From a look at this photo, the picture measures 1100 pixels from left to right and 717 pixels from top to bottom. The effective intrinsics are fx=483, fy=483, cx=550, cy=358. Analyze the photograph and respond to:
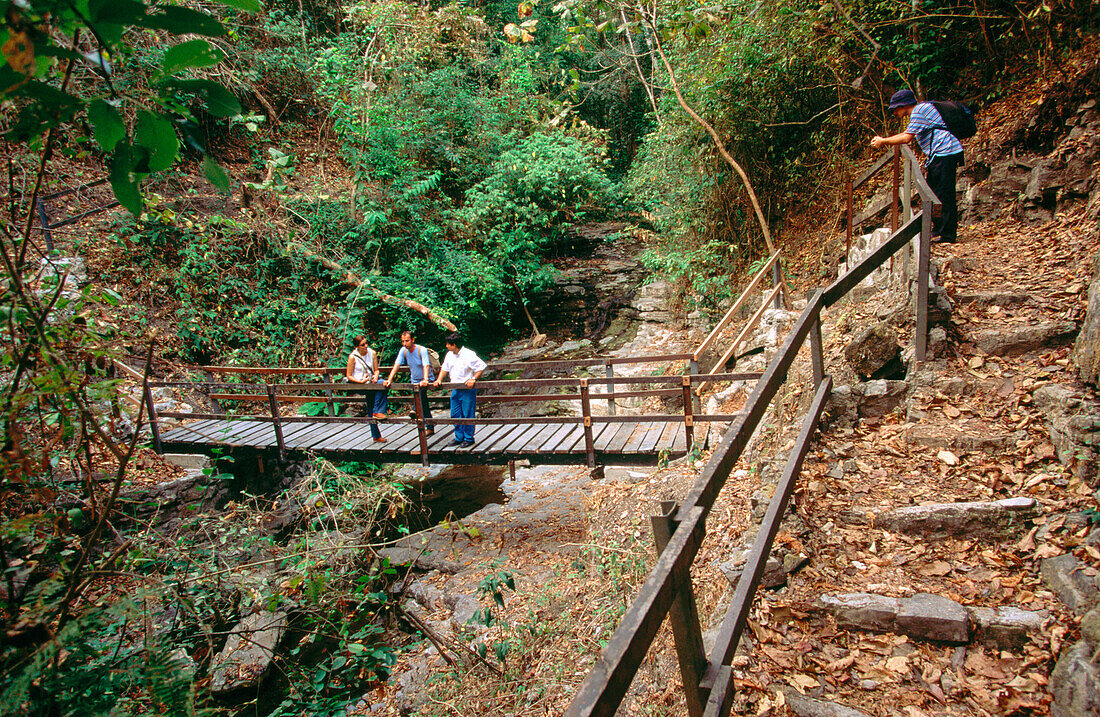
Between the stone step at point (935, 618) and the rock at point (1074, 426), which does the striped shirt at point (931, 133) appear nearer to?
the rock at point (1074, 426)

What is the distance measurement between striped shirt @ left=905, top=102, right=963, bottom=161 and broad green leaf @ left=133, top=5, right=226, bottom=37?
5.33 meters

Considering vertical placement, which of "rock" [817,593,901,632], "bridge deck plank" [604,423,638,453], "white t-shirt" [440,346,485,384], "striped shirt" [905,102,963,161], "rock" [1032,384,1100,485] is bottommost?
"bridge deck plank" [604,423,638,453]

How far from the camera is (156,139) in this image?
1035 mm

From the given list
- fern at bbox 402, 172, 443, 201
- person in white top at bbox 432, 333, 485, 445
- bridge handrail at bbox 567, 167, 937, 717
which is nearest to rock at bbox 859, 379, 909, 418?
bridge handrail at bbox 567, 167, 937, 717

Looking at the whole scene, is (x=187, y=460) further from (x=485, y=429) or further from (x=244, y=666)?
(x=485, y=429)

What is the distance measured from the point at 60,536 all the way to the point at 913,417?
4430 millimetres

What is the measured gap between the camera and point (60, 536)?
1781mm

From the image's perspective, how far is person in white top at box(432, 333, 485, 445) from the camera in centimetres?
683

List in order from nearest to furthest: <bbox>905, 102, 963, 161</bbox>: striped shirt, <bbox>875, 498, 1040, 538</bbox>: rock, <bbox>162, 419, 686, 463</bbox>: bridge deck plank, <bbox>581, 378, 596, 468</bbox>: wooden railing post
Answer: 1. <bbox>875, 498, 1040, 538</bbox>: rock
2. <bbox>905, 102, 963, 161</bbox>: striped shirt
3. <bbox>581, 378, 596, 468</bbox>: wooden railing post
4. <bbox>162, 419, 686, 463</bbox>: bridge deck plank

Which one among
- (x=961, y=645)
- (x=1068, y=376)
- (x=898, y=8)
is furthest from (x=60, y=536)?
(x=898, y=8)

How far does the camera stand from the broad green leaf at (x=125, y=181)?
1.00 metres

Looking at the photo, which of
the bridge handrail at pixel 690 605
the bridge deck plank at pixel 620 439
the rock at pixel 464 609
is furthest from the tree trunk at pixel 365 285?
the bridge handrail at pixel 690 605

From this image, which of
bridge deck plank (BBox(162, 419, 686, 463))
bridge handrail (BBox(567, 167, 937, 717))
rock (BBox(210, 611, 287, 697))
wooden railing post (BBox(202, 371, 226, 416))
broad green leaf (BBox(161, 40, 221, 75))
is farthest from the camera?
wooden railing post (BBox(202, 371, 226, 416))

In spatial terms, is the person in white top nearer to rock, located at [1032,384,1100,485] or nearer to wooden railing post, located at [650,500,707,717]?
wooden railing post, located at [650,500,707,717]
